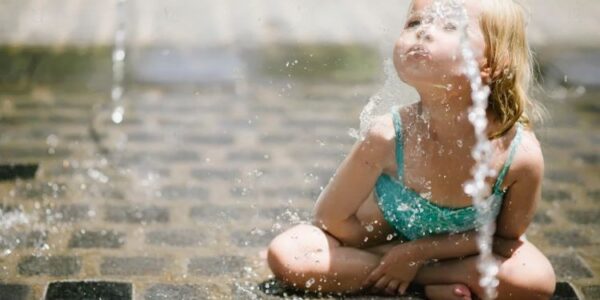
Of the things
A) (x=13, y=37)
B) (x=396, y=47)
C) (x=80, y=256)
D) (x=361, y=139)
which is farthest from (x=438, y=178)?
(x=13, y=37)

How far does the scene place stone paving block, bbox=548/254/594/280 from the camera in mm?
3420

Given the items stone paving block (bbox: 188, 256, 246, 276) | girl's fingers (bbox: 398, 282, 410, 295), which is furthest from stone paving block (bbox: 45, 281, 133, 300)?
girl's fingers (bbox: 398, 282, 410, 295)

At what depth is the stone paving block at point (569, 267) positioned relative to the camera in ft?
11.2

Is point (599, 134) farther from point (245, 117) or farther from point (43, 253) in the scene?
point (43, 253)

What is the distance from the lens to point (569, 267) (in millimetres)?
3490

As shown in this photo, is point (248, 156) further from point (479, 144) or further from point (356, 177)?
point (479, 144)

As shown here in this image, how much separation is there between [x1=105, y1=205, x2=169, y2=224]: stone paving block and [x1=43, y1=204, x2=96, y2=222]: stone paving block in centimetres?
8

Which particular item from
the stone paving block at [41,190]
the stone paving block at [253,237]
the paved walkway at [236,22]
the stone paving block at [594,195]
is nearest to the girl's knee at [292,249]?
the stone paving block at [253,237]

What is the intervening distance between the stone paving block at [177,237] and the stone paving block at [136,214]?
0.12 m

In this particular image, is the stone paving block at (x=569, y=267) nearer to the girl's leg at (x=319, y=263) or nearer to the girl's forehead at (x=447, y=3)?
the girl's leg at (x=319, y=263)

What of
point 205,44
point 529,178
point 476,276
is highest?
point 205,44

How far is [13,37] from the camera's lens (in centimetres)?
616

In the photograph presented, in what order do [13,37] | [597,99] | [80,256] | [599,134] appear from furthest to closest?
[13,37]
[597,99]
[599,134]
[80,256]

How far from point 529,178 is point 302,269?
796 millimetres
